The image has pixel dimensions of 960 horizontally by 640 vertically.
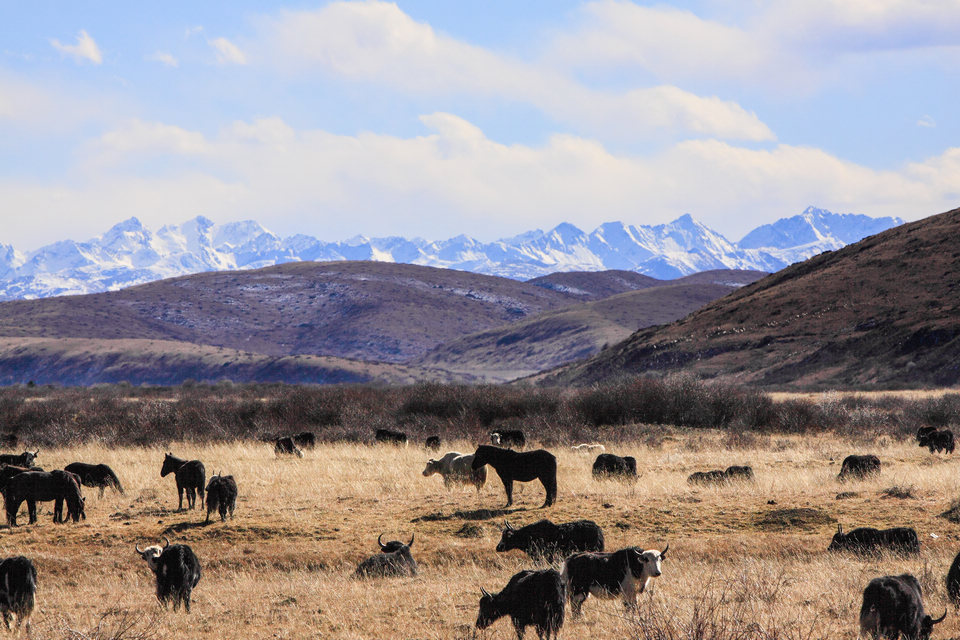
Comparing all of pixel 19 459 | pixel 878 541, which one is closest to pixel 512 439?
pixel 19 459

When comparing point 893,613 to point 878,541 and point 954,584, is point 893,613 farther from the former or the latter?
point 878,541

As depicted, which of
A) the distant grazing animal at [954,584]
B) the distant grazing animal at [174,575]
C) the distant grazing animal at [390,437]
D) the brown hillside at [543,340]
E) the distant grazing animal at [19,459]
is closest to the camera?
the distant grazing animal at [954,584]

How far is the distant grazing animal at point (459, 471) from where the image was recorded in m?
18.4

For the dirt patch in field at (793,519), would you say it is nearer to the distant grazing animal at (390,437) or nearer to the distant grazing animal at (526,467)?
the distant grazing animal at (526,467)

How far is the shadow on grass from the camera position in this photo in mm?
15977

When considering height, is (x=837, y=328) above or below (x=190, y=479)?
above

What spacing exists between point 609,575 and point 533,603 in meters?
1.36

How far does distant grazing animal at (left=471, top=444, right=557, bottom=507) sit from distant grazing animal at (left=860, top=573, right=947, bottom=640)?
26.0ft

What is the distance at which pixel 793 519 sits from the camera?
1536 centimetres

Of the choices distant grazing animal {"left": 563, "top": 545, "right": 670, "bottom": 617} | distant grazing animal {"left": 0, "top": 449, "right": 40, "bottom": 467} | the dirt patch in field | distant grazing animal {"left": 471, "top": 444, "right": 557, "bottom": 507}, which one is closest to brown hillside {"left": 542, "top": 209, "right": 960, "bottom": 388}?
the dirt patch in field

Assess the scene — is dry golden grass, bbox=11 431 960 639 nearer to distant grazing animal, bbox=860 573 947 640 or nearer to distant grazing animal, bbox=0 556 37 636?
distant grazing animal, bbox=0 556 37 636

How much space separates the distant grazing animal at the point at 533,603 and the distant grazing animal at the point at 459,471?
351 inches

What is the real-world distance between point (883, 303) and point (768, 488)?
2768 inches

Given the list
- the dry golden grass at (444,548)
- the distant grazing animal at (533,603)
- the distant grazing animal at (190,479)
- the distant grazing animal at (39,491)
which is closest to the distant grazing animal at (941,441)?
the dry golden grass at (444,548)
